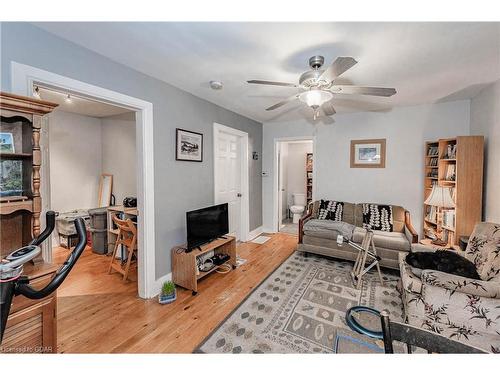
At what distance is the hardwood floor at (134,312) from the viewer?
1.73m

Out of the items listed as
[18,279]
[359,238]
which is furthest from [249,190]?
[18,279]

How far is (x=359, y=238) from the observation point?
307 cm

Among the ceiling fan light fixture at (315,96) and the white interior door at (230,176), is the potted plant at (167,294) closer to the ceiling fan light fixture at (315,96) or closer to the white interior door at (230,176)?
the white interior door at (230,176)

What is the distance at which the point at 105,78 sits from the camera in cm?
194

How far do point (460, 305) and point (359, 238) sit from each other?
172 centimetres

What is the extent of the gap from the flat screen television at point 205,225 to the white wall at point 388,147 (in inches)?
83.4

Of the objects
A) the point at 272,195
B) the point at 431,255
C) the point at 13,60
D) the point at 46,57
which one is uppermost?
the point at 46,57

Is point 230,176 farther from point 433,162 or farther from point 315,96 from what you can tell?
point 433,162

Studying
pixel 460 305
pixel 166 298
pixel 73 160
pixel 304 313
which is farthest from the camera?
pixel 73 160

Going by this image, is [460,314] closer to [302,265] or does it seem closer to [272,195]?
[302,265]

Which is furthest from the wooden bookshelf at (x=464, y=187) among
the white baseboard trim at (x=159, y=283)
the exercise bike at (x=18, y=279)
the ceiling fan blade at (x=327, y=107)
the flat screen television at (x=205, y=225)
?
the exercise bike at (x=18, y=279)

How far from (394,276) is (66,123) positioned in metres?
5.81

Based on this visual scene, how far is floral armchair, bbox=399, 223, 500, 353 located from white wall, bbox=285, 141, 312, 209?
466 centimetres
